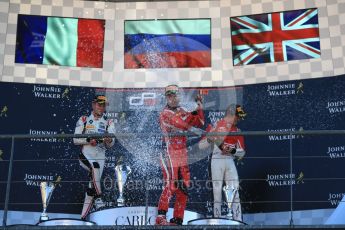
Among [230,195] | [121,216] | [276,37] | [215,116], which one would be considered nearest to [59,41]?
[215,116]

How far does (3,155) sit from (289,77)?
136 inches

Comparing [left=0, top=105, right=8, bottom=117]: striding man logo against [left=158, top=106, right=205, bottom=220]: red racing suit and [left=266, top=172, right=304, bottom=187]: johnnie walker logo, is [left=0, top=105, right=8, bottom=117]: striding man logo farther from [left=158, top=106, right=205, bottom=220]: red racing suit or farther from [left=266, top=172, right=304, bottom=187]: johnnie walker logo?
[left=266, top=172, right=304, bottom=187]: johnnie walker logo

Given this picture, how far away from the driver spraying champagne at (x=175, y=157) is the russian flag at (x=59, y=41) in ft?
6.73

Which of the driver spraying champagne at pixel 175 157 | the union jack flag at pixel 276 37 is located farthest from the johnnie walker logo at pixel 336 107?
the driver spraying champagne at pixel 175 157

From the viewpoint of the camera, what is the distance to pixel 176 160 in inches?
374

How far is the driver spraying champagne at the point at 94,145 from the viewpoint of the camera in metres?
10.1

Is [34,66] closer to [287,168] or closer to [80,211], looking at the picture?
[80,211]

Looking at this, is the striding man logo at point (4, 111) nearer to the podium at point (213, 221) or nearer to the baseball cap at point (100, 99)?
the baseball cap at point (100, 99)

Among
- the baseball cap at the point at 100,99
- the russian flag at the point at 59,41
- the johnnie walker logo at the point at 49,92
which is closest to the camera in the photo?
the baseball cap at the point at 100,99

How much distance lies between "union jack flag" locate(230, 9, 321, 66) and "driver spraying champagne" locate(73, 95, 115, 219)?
1930mm

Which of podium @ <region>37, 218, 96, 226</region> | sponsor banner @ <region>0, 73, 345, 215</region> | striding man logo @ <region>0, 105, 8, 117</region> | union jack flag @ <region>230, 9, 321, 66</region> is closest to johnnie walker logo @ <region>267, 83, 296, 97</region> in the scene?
sponsor banner @ <region>0, 73, 345, 215</region>

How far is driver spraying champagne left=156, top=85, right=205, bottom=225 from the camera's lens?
30.2ft

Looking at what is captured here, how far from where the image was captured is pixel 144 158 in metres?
10.9

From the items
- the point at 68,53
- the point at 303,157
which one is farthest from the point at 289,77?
the point at 68,53
